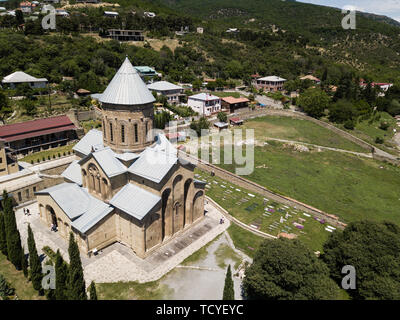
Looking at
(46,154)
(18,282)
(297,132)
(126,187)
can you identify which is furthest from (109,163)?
(297,132)

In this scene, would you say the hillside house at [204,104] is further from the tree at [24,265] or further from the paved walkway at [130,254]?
the tree at [24,265]

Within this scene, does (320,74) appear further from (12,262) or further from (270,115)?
(12,262)

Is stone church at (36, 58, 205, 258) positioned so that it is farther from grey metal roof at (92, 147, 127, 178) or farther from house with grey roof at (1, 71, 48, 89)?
house with grey roof at (1, 71, 48, 89)

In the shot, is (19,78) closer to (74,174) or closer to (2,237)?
(74,174)

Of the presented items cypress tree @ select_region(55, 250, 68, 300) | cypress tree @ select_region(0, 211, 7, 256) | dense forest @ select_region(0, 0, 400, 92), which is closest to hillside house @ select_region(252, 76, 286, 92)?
dense forest @ select_region(0, 0, 400, 92)

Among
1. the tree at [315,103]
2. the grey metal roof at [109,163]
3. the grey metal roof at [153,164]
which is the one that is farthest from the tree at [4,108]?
the tree at [315,103]

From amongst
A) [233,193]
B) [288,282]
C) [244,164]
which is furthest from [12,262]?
[244,164]

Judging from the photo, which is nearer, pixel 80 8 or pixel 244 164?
pixel 244 164

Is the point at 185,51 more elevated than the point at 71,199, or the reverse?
the point at 185,51
